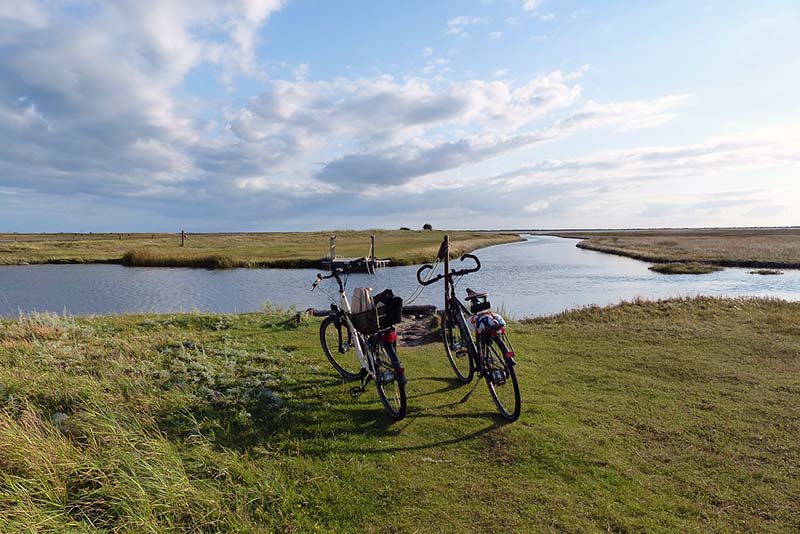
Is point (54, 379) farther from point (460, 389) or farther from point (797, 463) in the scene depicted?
point (797, 463)

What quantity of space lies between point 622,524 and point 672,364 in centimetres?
564

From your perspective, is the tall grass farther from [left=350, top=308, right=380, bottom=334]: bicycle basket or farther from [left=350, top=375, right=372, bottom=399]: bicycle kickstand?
[left=350, top=308, right=380, bottom=334]: bicycle basket

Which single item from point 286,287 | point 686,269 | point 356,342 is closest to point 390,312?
point 356,342

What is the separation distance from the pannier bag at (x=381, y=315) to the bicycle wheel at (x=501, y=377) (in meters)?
1.34

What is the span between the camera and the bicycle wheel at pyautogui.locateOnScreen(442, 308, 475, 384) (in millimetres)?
6641

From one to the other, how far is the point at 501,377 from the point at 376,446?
6.10ft

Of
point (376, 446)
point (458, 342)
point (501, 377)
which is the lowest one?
point (376, 446)

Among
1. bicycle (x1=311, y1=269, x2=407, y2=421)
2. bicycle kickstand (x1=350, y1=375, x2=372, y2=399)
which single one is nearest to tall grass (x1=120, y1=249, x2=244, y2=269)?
bicycle kickstand (x1=350, y1=375, x2=372, y2=399)

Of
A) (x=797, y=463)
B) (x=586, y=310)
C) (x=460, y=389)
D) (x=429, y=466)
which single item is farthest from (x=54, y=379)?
(x=586, y=310)

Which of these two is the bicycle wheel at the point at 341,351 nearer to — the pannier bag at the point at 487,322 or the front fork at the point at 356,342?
the front fork at the point at 356,342

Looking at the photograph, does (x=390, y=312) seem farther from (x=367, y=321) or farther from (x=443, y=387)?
(x=443, y=387)

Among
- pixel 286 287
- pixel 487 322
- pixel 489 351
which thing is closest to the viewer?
pixel 487 322

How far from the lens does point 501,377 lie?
18.9ft

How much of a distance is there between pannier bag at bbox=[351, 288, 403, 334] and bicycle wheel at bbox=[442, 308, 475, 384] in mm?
1212
